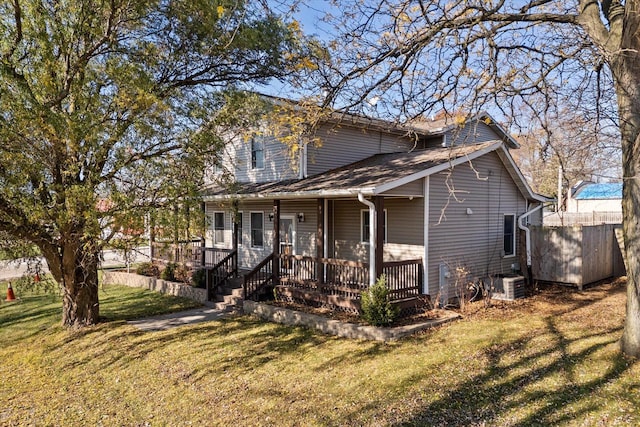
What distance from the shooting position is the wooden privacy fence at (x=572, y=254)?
39.9ft

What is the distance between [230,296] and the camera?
12156mm

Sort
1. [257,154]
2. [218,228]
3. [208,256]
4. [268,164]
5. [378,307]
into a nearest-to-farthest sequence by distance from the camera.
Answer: [378,307] → [268,164] → [257,154] → [208,256] → [218,228]

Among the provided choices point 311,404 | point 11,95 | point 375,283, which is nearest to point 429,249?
point 375,283

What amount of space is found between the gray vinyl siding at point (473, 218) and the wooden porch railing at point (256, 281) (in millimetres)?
4401

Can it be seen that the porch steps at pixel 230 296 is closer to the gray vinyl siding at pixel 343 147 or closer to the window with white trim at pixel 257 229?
the window with white trim at pixel 257 229

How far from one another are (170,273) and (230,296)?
4280mm

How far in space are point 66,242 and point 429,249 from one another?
8.48 m

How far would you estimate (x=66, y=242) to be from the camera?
9.44 metres

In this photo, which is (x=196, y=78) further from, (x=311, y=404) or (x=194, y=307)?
(x=311, y=404)

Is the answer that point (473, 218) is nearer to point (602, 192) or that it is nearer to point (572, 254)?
point (572, 254)

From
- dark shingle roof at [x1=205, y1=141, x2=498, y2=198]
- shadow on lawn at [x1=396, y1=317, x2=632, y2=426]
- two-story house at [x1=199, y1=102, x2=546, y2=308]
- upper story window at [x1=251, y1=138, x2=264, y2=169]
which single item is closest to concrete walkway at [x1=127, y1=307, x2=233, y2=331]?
two-story house at [x1=199, y1=102, x2=546, y2=308]

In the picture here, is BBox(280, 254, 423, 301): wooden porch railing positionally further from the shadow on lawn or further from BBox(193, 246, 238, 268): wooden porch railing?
BBox(193, 246, 238, 268): wooden porch railing

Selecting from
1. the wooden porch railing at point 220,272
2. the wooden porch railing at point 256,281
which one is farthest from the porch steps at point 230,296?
the wooden porch railing at point 256,281

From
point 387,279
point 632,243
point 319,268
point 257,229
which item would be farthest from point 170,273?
point 632,243
